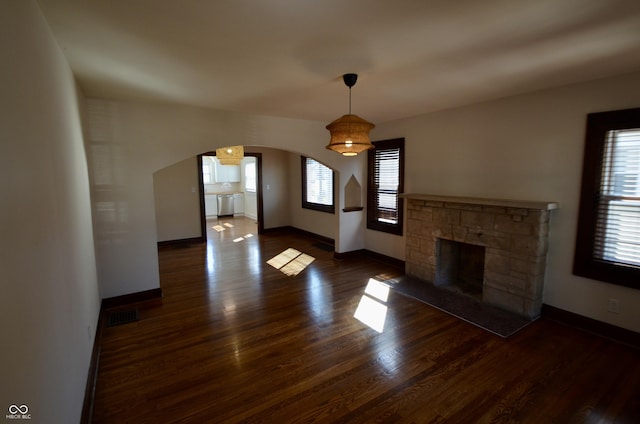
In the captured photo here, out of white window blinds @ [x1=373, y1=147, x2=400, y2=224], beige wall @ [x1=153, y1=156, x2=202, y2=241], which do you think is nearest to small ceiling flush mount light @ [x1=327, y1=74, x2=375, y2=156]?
white window blinds @ [x1=373, y1=147, x2=400, y2=224]

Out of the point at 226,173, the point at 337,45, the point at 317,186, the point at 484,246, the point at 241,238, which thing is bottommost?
the point at 241,238

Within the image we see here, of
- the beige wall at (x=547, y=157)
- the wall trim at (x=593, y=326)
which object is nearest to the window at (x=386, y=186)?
the beige wall at (x=547, y=157)

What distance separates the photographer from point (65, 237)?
1.88 m

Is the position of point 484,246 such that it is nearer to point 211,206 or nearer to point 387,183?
point 387,183

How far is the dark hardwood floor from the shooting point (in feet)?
6.81

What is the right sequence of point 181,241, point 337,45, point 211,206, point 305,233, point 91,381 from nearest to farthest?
point 337,45 < point 91,381 < point 181,241 < point 305,233 < point 211,206

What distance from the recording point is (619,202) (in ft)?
9.33

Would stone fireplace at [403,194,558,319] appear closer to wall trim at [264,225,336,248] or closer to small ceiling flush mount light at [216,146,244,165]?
wall trim at [264,225,336,248]

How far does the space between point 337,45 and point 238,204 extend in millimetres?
9306

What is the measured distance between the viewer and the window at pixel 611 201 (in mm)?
2764

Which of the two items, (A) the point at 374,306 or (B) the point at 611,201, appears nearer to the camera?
(B) the point at 611,201

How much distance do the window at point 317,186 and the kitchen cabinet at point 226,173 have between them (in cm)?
428

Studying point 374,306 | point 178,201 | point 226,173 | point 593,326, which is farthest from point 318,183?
point 593,326

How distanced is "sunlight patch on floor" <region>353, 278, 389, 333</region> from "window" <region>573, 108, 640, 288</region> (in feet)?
6.89
